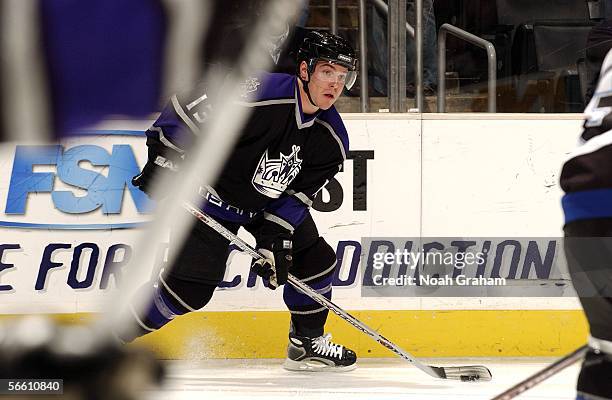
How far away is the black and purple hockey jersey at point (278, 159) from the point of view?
10.6 ft

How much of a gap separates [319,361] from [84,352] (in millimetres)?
2549

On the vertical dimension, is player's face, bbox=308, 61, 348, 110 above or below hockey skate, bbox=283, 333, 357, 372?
above

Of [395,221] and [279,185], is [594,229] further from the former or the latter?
[395,221]

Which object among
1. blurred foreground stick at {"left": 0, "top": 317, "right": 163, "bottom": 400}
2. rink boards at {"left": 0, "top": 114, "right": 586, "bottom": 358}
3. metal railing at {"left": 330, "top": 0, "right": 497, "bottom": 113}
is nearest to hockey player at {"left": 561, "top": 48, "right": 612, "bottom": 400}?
blurred foreground stick at {"left": 0, "top": 317, "right": 163, "bottom": 400}

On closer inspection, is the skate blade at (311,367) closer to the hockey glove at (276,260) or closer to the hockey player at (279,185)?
the hockey player at (279,185)

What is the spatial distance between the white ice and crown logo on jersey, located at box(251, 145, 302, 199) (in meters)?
0.53

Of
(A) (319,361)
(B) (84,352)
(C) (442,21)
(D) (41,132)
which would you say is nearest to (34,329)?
(B) (84,352)

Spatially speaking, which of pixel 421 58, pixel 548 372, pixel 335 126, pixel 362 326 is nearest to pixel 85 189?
pixel 335 126

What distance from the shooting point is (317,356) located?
349cm

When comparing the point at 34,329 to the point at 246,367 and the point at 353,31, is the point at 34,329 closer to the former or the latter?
the point at 246,367

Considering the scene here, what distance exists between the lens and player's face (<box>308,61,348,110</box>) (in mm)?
3287

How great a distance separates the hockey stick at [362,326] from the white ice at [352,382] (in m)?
0.03

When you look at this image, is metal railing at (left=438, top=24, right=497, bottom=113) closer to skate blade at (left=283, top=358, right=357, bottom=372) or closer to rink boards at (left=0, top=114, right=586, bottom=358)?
rink boards at (left=0, top=114, right=586, bottom=358)

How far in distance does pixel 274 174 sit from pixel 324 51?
38 cm
